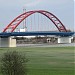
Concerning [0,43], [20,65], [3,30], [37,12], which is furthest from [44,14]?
[20,65]

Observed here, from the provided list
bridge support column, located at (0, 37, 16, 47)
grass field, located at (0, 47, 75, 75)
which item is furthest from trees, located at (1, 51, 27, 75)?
bridge support column, located at (0, 37, 16, 47)

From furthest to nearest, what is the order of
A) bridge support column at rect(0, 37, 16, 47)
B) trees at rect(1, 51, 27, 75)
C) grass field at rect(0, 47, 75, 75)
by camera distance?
bridge support column at rect(0, 37, 16, 47) → grass field at rect(0, 47, 75, 75) → trees at rect(1, 51, 27, 75)

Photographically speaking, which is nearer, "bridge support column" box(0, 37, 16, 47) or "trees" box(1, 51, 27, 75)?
"trees" box(1, 51, 27, 75)

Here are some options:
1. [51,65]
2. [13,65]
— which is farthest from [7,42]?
[13,65]

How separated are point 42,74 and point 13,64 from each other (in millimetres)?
10216

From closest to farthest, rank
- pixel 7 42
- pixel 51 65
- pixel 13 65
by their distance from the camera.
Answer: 1. pixel 13 65
2. pixel 51 65
3. pixel 7 42

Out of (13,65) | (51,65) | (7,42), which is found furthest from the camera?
(7,42)

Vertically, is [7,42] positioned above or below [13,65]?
above

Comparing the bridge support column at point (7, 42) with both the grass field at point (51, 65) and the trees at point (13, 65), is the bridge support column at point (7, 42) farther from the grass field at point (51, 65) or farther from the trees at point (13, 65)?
the trees at point (13, 65)

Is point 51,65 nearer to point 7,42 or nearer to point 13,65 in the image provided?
point 13,65

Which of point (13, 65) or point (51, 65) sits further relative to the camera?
point (51, 65)

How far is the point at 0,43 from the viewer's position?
11131 cm

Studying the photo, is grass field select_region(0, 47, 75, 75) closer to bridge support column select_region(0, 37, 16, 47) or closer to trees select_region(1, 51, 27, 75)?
trees select_region(1, 51, 27, 75)

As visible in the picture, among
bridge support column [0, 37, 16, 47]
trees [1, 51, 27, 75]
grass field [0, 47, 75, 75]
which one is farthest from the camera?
bridge support column [0, 37, 16, 47]
